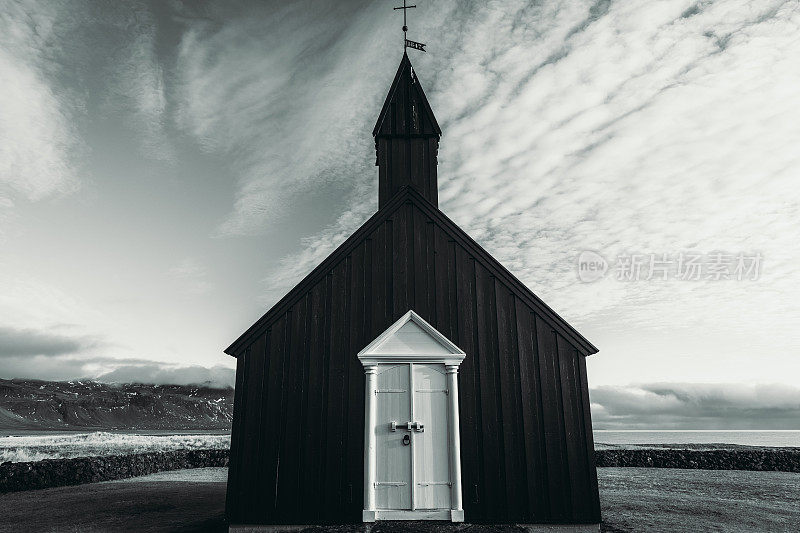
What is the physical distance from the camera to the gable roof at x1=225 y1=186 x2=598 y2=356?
9609 millimetres

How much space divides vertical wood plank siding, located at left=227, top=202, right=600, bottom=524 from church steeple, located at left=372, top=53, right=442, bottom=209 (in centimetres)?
206

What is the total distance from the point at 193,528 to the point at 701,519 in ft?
36.2

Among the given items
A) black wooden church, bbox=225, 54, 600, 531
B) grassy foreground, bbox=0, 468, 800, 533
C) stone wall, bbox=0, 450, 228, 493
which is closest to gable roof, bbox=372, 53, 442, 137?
black wooden church, bbox=225, 54, 600, 531

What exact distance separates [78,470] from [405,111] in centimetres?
1797

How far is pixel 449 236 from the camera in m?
10.3

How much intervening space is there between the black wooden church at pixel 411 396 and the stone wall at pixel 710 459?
22755mm

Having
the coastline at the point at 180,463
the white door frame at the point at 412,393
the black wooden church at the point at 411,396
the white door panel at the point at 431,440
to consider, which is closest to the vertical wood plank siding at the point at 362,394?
the black wooden church at the point at 411,396

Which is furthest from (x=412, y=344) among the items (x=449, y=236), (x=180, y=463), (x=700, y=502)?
(x=180, y=463)

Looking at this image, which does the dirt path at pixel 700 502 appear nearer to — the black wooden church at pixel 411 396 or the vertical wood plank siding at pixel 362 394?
the vertical wood plank siding at pixel 362 394

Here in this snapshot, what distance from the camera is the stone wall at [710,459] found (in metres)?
25.7

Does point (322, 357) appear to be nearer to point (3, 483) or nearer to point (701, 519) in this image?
point (701, 519)

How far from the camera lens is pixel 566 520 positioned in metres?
8.71

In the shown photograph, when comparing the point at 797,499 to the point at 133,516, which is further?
the point at 797,499

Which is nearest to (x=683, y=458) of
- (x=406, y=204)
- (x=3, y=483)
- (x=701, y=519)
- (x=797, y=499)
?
(x=797, y=499)
